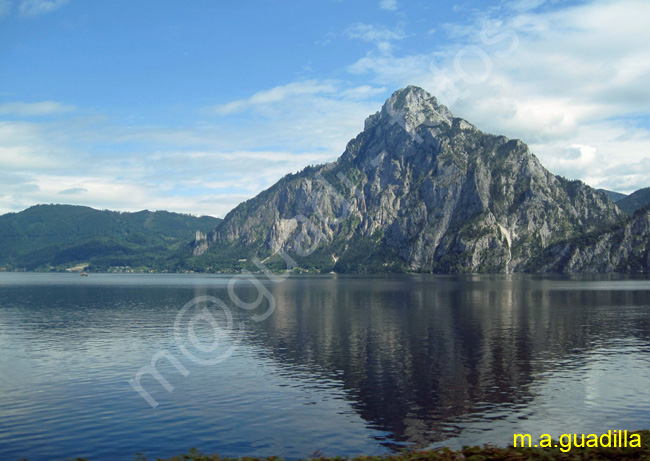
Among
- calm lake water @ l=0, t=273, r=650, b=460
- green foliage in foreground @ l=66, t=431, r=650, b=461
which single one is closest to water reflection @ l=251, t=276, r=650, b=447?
calm lake water @ l=0, t=273, r=650, b=460

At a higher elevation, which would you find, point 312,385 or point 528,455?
point 528,455

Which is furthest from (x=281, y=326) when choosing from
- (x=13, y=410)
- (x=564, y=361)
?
(x=13, y=410)

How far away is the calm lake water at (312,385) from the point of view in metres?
40.9

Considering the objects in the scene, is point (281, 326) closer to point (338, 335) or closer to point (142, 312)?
point (338, 335)

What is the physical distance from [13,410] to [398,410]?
35.9 meters

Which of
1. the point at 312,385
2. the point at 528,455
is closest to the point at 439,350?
the point at 312,385

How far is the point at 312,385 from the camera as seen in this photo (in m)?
57.2

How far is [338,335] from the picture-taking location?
95000 mm

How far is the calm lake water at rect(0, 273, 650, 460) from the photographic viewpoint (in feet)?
134

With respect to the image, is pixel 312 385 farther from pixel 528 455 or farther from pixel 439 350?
pixel 528 455

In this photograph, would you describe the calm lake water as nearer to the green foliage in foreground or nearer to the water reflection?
the water reflection

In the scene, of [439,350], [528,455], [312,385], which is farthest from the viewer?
[439,350]

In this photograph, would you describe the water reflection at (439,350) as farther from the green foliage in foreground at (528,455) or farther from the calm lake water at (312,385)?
the green foliage in foreground at (528,455)

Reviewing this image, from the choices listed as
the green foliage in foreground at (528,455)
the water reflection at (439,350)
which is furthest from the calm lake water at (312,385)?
the green foliage in foreground at (528,455)
